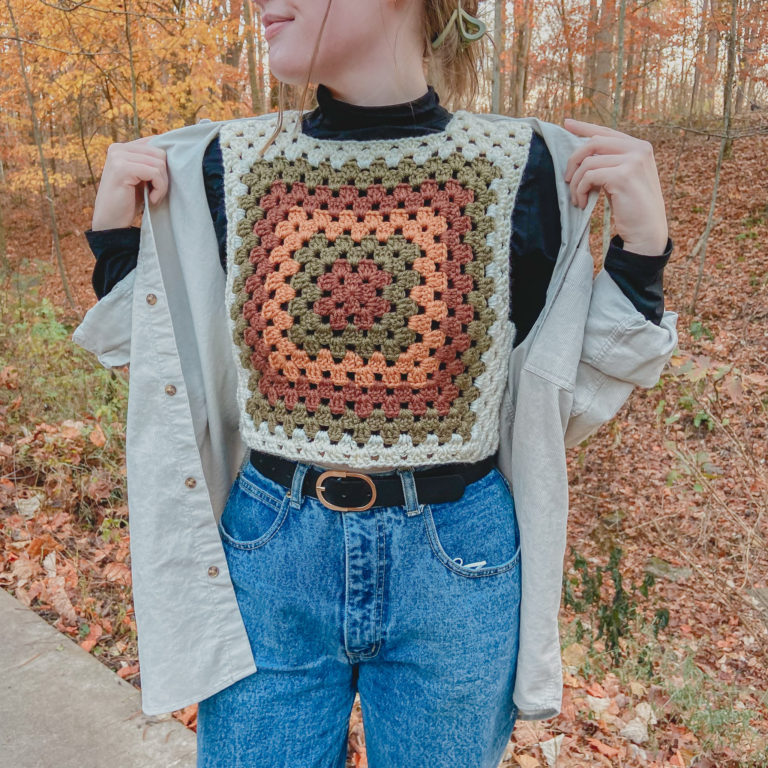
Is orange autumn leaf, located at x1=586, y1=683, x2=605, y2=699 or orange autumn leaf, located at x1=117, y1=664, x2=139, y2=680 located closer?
orange autumn leaf, located at x1=117, y1=664, x2=139, y2=680

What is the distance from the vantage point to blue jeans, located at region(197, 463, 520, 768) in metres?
1.24

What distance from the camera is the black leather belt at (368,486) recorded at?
48.4 inches

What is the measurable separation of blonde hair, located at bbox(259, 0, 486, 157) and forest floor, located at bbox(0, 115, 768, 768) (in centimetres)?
222

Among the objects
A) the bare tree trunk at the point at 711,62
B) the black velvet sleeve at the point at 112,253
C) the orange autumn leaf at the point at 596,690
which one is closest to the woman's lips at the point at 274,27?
the black velvet sleeve at the point at 112,253

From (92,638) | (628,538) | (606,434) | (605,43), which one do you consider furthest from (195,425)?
(605,43)

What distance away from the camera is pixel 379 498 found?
124 cm

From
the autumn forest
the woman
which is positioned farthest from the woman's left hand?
the autumn forest

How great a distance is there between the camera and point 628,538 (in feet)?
19.2

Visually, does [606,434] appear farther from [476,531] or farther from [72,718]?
[476,531]

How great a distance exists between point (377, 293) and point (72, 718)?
2152 mm

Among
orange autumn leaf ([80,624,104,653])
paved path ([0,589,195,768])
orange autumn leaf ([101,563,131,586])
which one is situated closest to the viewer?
paved path ([0,589,195,768])

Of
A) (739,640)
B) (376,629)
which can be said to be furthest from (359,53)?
(739,640)

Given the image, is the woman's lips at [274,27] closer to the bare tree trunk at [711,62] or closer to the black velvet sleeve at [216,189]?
the black velvet sleeve at [216,189]

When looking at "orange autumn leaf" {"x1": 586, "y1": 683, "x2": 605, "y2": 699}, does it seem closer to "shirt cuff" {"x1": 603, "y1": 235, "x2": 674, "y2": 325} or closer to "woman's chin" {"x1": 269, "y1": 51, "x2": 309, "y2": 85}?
"shirt cuff" {"x1": 603, "y1": 235, "x2": 674, "y2": 325}
